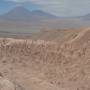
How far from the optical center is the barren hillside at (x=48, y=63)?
18734mm

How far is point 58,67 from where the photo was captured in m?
22.1

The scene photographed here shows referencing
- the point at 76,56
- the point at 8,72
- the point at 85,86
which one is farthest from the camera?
the point at 76,56

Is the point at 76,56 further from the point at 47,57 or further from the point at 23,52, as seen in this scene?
the point at 23,52

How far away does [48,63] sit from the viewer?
22.9m

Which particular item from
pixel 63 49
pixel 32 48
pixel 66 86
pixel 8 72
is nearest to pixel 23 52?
pixel 32 48

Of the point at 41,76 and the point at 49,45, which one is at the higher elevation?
the point at 49,45

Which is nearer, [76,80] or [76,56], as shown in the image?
[76,80]

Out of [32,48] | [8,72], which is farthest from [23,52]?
[8,72]

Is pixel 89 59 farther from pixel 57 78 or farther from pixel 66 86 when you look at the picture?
A: pixel 66 86

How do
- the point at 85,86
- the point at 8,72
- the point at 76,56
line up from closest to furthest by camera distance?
the point at 85,86, the point at 8,72, the point at 76,56

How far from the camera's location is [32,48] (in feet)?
80.9

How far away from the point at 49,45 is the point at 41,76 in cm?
495

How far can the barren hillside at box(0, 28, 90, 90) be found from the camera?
738 inches

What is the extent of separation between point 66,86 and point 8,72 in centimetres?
387
